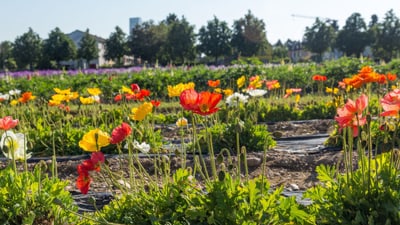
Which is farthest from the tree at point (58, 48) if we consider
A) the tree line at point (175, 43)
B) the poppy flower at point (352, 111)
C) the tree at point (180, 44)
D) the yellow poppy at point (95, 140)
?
the poppy flower at point (352, 111)

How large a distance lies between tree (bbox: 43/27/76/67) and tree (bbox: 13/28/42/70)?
817 millimetres

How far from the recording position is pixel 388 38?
45.8 meters

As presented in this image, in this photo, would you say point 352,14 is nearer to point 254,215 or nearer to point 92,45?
point 92,45

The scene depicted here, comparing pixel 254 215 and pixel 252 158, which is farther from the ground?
pixel 254 215

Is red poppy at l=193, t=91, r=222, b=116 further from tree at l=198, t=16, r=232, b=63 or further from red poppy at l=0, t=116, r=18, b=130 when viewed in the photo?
tree at l=198, t=16, r=232, b=63

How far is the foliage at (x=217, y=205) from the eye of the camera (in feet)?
5.75

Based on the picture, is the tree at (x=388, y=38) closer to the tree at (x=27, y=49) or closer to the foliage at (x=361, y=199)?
the tree at (x=27, y=49)

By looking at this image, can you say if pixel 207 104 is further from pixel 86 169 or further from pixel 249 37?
pixel 249 37

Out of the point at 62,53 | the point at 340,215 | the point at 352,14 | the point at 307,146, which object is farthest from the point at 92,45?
the point at 340,215

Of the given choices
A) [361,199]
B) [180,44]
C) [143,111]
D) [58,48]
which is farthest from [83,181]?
[58,48]

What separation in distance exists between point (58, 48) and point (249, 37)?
18889 mm

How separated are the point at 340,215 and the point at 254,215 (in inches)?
11.4

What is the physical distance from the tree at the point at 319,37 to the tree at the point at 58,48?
23653 mm

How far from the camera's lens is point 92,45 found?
51.2 metres
